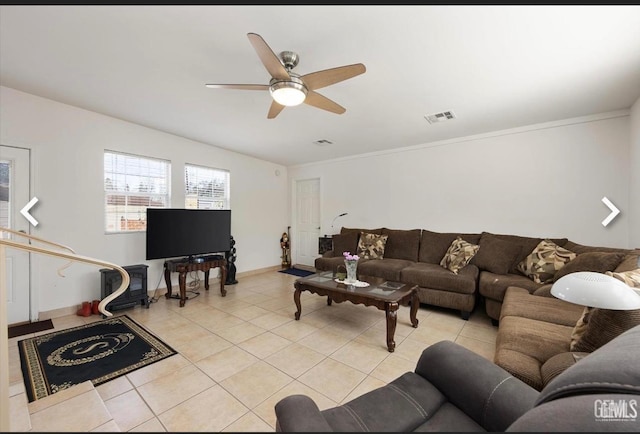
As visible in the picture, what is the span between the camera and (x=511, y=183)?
363 centimetres

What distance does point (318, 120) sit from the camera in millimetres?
3355

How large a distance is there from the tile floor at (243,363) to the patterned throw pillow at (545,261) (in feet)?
2.56

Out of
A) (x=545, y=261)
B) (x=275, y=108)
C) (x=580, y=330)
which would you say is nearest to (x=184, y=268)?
(x=275, y=108)

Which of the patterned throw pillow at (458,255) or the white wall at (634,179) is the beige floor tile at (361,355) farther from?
the white wall at (634,179)

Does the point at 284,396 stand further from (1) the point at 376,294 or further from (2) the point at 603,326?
(2) the point at 603,326

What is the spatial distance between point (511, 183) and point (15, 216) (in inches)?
250

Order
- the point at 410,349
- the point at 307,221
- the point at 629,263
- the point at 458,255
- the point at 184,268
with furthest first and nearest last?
the point at 307,221
the point at 184,268
the point at 458,255
the point at 410,349
the point at 629,263

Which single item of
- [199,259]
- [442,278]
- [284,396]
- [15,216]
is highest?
[15,216]

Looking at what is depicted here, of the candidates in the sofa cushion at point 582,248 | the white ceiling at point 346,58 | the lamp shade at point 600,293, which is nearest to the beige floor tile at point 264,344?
the lamp shade at point 600,293

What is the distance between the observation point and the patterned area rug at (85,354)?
73.4 inches

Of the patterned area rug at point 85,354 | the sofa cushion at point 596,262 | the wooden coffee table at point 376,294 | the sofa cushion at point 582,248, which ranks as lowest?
the patterned area rug at point 85,354

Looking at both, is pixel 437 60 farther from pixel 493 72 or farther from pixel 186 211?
pixel 186 211

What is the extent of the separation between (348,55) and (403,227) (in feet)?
10.9

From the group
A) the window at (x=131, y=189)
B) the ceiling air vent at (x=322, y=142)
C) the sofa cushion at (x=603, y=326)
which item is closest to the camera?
the sofa cushion at (x=603, y=326)
